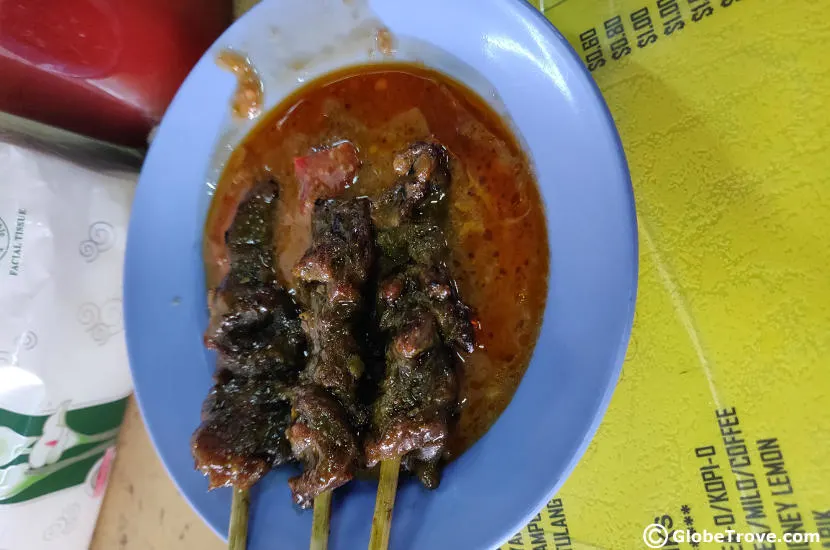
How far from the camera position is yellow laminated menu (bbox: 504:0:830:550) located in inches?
54.1

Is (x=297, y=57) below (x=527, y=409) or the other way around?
the other way around

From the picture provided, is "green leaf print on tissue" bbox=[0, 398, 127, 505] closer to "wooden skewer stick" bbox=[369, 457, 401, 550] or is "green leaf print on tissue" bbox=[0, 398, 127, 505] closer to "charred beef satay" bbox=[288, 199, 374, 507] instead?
"charred beef satay" bbox=[288, 199, 374, 507]

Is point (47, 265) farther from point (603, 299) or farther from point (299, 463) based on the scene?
point (603, 299)

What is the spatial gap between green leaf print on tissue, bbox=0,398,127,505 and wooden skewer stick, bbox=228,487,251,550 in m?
0.78

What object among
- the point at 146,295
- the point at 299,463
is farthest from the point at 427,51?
the point at 299,463

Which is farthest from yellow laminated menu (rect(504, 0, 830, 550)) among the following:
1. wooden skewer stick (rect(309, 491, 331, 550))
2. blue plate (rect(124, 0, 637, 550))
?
wooden skewer stick (rect(309, 491, 331, 550))

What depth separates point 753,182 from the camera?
1448 mm

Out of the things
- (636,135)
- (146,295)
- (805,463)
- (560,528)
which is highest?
(146,295)

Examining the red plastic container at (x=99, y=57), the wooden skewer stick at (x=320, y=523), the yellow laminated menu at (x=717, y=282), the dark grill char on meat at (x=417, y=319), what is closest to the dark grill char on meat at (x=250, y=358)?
the wooden skewer stick at (x=320, y=523)

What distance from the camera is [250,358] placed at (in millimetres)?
1747

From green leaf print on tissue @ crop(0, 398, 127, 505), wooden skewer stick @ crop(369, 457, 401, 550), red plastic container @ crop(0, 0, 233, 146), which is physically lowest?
wooden skewer stick @ crop(369, 457, 401, 550)

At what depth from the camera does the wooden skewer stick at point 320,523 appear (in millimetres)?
1486

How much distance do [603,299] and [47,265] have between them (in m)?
1.70

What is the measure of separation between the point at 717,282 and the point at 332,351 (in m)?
1.05
